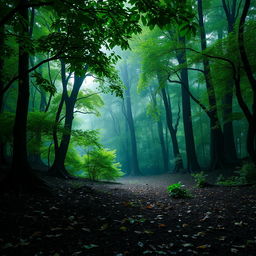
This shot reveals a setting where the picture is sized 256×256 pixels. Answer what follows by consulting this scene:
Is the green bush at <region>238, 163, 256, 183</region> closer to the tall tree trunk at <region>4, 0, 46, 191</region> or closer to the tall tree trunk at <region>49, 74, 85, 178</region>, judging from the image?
the tall tree trunk at <region>4, 0, 46, 191</region>

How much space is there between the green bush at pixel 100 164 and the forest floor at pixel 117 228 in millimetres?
6548

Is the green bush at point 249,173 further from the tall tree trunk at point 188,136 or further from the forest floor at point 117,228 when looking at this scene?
the tall tree trunk at point 188,136

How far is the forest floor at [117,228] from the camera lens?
7.95 feet

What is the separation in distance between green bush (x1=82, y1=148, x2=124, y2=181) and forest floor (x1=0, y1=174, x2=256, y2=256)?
6548mm

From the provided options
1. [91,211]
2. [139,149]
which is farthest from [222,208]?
[139,149]

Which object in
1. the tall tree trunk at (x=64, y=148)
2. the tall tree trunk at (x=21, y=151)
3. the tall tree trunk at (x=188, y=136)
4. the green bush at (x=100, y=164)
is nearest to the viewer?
the tall tree trunk at (x=21, y=151)

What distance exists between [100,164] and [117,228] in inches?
325

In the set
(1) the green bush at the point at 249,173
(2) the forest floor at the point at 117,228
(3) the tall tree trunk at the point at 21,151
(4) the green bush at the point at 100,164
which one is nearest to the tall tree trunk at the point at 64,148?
(4) the green bush at the point at 100,164

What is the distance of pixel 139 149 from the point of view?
1213 inches

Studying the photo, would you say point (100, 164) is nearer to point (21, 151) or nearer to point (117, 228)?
point (21, 151)

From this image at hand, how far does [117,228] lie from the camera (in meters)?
3.14

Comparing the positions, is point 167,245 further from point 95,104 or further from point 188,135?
point 188,135

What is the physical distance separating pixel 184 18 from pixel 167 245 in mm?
3139

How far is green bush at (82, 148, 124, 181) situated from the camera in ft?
36.8
